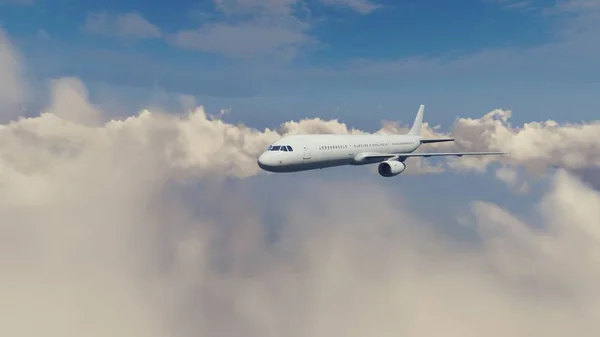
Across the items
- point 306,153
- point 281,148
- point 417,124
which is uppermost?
point 417,124

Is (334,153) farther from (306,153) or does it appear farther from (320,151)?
(306,153)

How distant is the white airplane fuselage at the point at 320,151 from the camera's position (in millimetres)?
47688

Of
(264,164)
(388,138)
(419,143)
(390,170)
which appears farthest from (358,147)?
(419,143)

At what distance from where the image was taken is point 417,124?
281 ft

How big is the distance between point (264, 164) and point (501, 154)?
31.9 metres

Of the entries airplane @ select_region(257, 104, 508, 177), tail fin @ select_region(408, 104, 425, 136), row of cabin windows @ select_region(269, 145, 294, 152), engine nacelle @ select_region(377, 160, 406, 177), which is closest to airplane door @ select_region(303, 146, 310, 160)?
airplane @ select_region(257, 104, 508, 177)

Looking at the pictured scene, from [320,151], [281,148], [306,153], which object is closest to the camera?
[281,148]

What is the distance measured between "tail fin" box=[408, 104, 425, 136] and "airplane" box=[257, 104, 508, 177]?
1054 cm

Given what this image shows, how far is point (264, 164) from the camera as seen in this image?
47.0m

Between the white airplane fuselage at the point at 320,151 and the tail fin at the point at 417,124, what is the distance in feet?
54.8

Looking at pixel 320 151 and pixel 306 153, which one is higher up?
pixel 320 151

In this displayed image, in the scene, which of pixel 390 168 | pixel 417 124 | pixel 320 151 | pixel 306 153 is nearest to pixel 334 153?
pixel 320 151

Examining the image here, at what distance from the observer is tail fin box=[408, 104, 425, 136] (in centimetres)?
8421

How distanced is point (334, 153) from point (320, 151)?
313 cm
